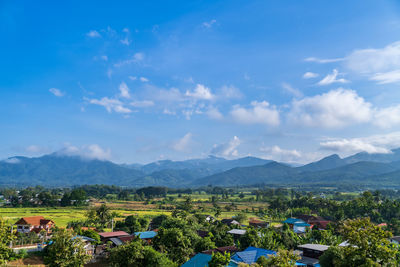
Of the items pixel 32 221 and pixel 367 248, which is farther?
pixel 32 221

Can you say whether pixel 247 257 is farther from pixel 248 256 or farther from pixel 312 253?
pixel 312 253

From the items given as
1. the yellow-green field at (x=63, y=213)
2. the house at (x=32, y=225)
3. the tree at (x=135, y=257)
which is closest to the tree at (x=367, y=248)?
the tree at (x=135, y=257)

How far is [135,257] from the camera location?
23.3 meters

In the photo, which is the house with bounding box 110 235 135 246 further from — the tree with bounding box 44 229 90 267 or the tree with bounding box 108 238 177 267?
the tree with bounding box 44 229 90 267

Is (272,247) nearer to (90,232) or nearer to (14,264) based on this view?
(90,232)

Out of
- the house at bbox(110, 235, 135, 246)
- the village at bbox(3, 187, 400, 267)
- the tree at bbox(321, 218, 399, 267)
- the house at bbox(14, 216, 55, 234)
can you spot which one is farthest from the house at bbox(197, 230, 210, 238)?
the tree at bbox(321, 218, 399, 267)

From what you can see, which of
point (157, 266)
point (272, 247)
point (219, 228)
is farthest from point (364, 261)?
point (219, 228)

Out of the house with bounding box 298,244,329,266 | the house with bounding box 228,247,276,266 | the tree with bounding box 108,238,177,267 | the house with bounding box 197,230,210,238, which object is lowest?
the house with bounding box 298,244,329,266

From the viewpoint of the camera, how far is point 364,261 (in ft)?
51.2

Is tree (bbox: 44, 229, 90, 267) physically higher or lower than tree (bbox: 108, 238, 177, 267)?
higher

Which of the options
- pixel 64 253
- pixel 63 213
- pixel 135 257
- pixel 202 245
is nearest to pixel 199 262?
pixel 135 257

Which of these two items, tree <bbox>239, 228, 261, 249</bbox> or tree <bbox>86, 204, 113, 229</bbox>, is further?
tree <bbox>86, 204, 113, 229</bbox>

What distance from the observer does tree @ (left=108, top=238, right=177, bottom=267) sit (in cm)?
2319

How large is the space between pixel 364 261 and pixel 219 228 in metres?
27.5
